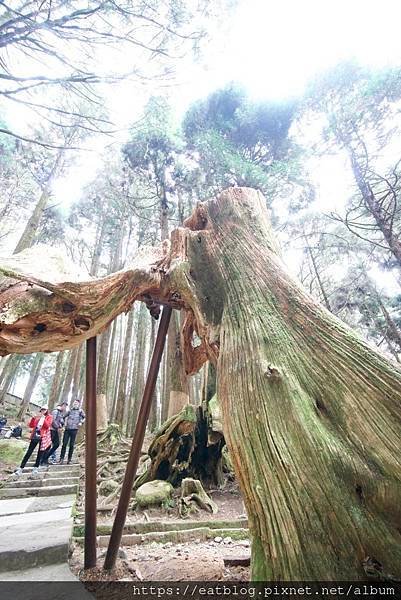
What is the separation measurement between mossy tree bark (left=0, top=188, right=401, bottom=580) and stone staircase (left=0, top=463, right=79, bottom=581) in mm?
1854

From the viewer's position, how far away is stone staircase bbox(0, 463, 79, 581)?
2.66 metres

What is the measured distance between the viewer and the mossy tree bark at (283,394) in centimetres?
110

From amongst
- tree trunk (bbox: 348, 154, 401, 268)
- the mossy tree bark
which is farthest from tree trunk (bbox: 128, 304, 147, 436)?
the mossy tree bark

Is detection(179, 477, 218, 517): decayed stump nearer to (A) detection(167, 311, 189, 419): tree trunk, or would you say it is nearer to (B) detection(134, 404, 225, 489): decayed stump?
(B) detection(134, 404, 225, 489): decayed stump

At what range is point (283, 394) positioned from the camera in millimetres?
1456

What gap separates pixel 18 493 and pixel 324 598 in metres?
6.41

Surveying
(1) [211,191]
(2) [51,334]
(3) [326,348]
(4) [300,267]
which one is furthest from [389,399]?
(4) [300,267]

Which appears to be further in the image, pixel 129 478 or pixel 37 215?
pixel 37 215

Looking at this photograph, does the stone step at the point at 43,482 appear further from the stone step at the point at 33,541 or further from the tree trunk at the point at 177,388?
the stone step at the point at 33,541

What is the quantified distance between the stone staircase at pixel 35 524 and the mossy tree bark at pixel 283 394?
1.85 m

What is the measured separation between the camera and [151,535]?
3.77 m

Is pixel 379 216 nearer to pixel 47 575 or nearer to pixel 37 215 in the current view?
pixel 47 575

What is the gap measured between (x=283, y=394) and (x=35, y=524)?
3.66 m

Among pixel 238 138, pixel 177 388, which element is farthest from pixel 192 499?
pixel 238 138
